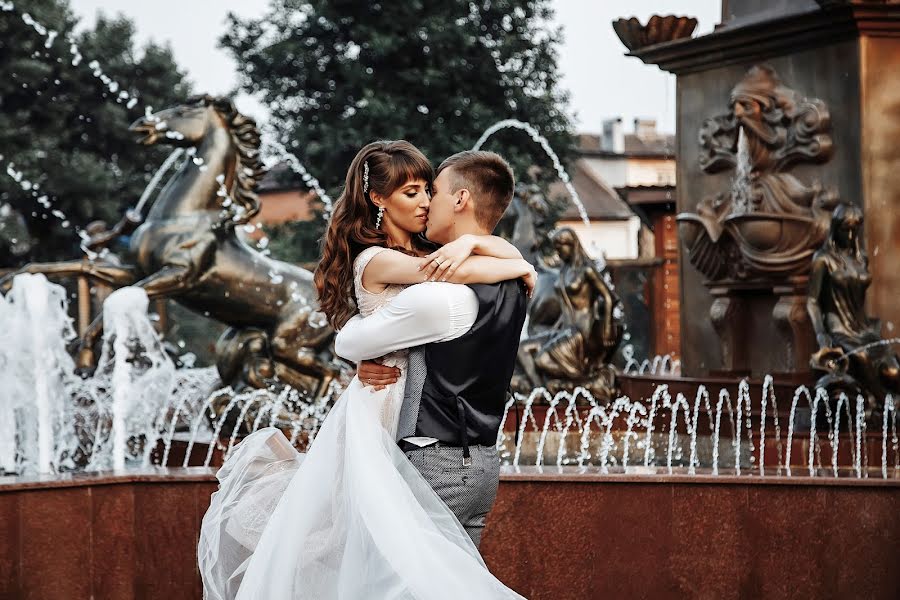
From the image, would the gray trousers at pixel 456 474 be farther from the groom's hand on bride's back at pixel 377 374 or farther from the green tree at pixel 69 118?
the green tree at pixel 69 118

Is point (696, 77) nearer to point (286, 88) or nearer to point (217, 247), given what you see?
point (217, 247)

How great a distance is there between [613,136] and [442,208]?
6128cm

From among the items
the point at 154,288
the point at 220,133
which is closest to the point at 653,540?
the point at 154,288

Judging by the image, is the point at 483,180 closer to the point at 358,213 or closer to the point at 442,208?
the point at 442,208

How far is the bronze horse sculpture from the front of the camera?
10.8 metres

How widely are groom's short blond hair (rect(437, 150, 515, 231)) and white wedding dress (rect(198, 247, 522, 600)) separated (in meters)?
0.30

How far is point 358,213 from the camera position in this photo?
13.8ft

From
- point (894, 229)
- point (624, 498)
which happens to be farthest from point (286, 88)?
point (624, 498)

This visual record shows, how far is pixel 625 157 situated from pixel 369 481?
6073 centimetres

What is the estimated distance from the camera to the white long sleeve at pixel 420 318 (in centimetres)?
394

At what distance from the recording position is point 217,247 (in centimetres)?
1140

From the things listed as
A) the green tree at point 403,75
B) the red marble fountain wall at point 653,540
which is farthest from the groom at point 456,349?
the green tree at point 403,75

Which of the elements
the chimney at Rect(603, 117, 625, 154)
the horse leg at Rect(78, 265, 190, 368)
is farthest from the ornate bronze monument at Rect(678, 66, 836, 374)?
the chimney at Rect(603, 117, 625, 154)

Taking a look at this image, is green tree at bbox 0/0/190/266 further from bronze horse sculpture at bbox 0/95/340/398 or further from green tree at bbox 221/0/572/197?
bronze horse sculpture at bbox 0/95/340/398
